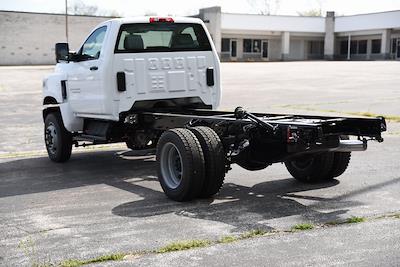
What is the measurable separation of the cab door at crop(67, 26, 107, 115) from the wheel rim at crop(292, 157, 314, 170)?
2984mm

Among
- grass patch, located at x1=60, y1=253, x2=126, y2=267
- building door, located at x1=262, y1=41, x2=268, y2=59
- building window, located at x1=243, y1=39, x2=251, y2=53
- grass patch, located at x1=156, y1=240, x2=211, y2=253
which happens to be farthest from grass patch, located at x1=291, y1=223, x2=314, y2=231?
building door, located at x1=262, y1=41, x2=268, y2=59

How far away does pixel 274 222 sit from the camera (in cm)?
597

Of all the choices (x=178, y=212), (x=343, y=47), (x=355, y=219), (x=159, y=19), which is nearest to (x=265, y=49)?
(x=343, y=47)

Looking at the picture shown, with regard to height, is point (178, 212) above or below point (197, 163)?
below

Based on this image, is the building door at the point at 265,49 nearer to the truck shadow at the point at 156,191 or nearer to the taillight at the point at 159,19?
the truck shadow at the point at 156,191

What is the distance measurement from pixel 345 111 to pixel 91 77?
36.6 ft

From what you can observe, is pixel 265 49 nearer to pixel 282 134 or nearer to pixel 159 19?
pixel 159 19

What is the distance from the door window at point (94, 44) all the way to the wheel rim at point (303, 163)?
11.1 ft

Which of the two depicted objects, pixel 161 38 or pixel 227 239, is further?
pixel 161 38

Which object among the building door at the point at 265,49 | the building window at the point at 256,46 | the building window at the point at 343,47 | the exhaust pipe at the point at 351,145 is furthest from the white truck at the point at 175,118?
the building window at the point at 343,47

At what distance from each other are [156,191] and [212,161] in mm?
Answer: 1265

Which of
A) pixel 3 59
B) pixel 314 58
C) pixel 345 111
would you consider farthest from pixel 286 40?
pixel 345 111

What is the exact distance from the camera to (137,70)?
8.67m

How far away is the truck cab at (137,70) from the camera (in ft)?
28.2
